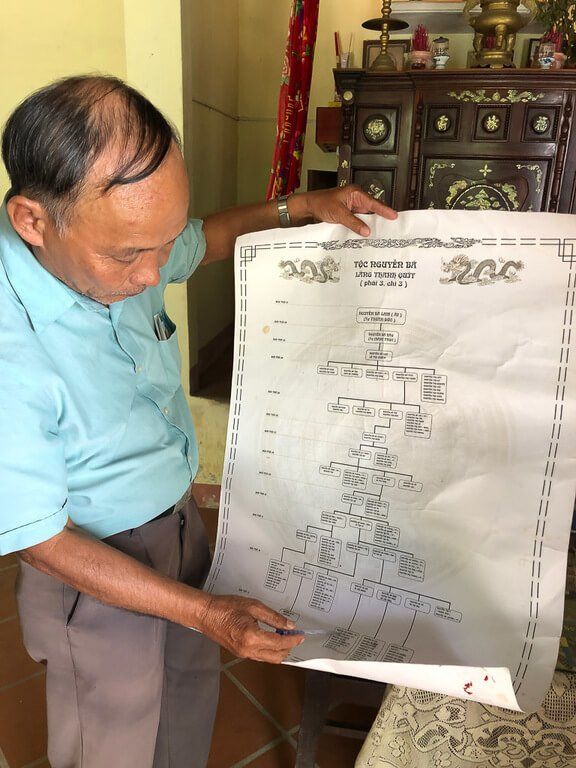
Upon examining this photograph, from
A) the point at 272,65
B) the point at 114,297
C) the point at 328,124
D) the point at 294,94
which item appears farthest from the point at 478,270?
the point at 272,65

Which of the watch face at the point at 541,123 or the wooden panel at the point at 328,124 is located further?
the wooden panel at the point at 328,124

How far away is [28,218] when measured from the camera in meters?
0.63

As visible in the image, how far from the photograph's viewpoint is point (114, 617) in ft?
2.66

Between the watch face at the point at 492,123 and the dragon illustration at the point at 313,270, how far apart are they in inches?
60.0

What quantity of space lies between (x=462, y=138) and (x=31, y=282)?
1.79m

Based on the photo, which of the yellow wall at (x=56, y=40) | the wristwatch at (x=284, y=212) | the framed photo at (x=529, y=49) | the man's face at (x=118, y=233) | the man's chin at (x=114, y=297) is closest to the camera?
the man's face at (x=118, y=233)

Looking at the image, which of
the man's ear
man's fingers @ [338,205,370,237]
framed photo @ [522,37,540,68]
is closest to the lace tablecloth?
man's fingers @ [338,205,370,237]

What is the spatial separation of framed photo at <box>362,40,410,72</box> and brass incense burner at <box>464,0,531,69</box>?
1.41ft

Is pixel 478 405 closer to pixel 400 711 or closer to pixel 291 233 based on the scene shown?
pixel 291 233

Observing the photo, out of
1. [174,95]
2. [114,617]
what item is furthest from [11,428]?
[174,95]

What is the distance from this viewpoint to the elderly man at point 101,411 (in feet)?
1.97

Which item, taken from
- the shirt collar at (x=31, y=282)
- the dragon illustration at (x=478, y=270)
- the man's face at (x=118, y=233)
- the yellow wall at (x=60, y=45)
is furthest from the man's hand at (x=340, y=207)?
the yellow wall at (x=60, y=45)

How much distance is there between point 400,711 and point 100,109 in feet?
3.19

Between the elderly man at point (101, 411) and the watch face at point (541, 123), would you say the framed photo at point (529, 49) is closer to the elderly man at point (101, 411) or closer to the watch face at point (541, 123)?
the watch face at point (541, 123)
